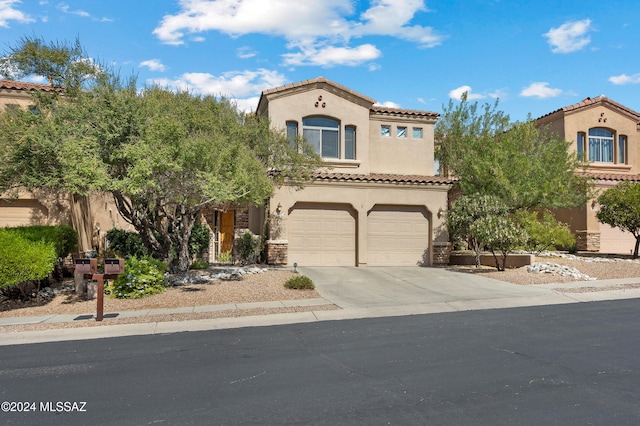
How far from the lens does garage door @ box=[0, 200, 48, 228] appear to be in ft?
63.0

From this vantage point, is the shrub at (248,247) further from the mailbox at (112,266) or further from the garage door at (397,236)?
the mailbox at (112,266)

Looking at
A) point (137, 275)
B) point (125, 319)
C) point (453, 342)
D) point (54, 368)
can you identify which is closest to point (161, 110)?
point (137, 275)

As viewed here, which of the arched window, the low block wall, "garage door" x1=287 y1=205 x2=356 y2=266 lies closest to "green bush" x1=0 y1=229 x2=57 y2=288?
"garage door" x1=287 y1=205 x2=356 y2=266

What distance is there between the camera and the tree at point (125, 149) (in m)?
11.0

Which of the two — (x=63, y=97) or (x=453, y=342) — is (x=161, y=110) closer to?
(x=63, y=97)

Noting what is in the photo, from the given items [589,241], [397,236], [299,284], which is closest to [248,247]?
[299,284]

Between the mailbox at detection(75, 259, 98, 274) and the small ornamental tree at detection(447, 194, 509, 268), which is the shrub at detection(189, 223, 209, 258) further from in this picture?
the small ornamental tree at detection(447, 194, 509, 268)

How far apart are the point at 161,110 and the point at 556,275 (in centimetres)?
1352

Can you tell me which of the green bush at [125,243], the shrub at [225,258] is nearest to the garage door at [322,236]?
the shrub at [225,258]

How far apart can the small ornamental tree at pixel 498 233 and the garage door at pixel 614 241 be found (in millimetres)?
10855

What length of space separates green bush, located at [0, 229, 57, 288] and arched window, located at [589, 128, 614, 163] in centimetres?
2691

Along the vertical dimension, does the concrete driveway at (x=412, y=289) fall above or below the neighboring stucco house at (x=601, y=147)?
below

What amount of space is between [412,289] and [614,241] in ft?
55.1

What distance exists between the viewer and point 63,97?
13.3 m
